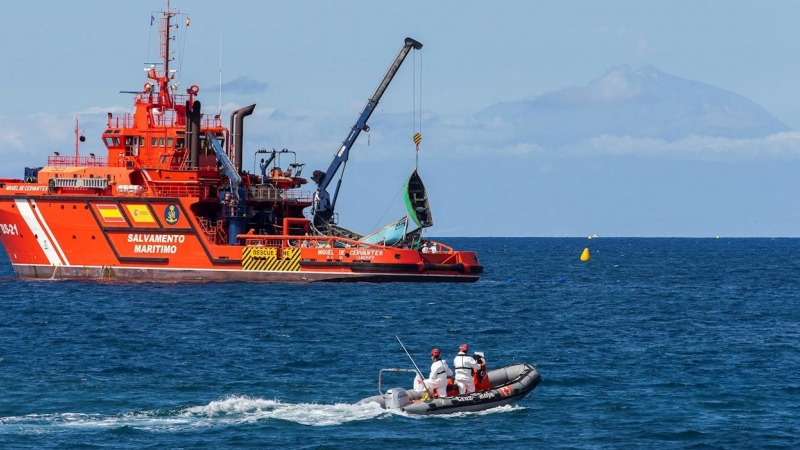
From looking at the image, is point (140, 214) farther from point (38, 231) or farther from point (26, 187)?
point (26, 187)

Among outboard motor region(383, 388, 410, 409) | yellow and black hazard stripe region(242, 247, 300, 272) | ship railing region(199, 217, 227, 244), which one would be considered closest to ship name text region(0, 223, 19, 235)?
ship railing region(199, 217, 227, 244)

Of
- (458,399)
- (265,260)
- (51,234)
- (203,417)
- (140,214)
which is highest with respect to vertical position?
(140,214)

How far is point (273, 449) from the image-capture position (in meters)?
24.9

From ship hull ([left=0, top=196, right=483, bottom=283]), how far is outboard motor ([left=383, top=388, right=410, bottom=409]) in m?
29.8

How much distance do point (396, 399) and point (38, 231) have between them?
1424 inches

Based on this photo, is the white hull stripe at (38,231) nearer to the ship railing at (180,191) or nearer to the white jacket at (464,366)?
the ship railing at (180,191)

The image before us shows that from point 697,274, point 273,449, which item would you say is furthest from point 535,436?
point 697,274

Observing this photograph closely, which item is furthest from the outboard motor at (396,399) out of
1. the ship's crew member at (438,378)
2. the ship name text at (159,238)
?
the ship name text at (159,238)

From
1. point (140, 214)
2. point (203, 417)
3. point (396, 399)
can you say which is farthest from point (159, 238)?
point (396, 399)

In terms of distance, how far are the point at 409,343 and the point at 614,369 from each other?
783 cm

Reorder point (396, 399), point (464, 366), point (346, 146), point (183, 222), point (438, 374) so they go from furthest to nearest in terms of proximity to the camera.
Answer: point (346, 146) < point (183, 222) < point (464, 366) < point (438, 374) < point (396, 399)

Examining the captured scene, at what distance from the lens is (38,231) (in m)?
59.8

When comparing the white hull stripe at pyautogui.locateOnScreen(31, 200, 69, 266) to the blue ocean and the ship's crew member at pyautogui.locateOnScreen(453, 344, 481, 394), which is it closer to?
the blue ocean

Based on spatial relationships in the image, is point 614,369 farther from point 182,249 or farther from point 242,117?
point 242,117
